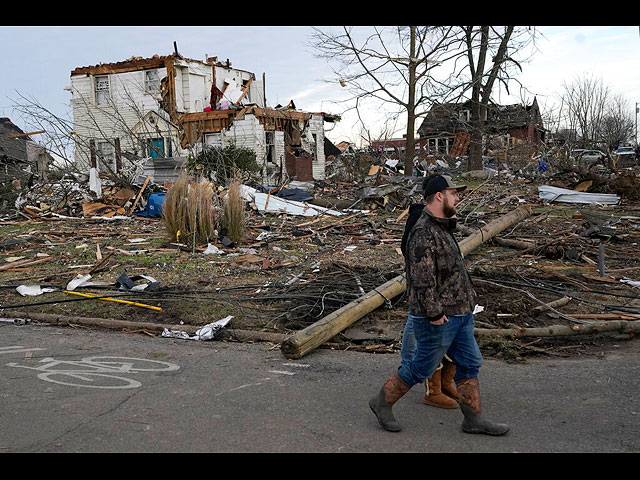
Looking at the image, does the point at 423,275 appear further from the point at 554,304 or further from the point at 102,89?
the point at 102,89

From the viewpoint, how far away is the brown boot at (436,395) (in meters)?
4.45

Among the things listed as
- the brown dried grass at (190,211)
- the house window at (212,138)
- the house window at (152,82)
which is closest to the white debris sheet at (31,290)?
the brown dried grass at (190,211)

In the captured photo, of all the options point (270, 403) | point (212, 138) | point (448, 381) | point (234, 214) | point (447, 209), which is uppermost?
point (212, 138)

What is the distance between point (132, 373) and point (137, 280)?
4072mm

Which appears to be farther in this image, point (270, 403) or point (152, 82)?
point (152, 82)

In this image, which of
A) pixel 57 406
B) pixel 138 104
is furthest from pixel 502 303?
pixel 138 104

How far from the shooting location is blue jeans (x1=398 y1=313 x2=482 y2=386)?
3.95 metres

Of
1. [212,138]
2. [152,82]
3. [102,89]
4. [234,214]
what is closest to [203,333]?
[234,214]

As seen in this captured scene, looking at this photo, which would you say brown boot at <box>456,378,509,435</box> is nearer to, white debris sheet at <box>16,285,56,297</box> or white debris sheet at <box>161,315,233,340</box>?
white debris sheet at <box>161,315,233,340</box>

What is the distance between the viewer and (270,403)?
15.0 ft

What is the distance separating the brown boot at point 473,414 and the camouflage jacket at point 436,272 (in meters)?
0.53

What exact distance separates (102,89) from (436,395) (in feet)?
106

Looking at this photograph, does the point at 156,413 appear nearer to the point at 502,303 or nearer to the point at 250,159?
the point at 502,303

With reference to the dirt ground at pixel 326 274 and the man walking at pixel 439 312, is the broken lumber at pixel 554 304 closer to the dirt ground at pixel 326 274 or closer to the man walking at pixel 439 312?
the dirt ground at pixel 326 274
